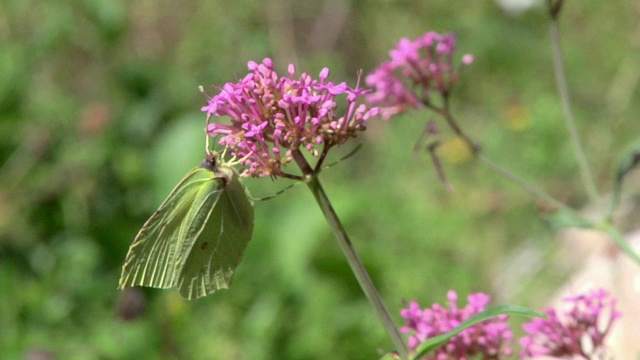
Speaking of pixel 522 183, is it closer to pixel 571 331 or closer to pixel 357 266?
pixel 571 331

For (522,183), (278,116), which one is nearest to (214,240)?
(278,116)

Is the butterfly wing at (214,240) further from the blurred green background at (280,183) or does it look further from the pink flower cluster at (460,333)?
the blurred green background at (280,183)

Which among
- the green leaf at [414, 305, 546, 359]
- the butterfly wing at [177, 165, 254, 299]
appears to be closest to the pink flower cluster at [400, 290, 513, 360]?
the green leaf at [414, 305, 546, 359]

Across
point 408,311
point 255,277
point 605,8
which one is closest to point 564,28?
point 605,8

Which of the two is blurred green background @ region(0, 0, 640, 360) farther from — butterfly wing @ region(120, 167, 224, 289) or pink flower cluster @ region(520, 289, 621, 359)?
pink flower cluster @ region(520, 289, 621, 359)

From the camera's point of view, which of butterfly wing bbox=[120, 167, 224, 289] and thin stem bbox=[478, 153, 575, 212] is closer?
butterfly wing bbox=[120, 167, 224, 289]
